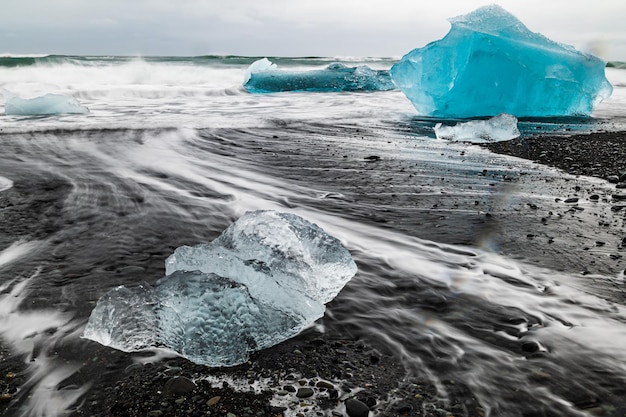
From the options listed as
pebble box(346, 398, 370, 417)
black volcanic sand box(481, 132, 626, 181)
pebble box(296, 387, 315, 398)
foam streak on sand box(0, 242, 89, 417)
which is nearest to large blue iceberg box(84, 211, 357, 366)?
foam streak on sand box(0, 242, 89, 417)

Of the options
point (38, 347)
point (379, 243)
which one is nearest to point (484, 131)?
point (379, 243)

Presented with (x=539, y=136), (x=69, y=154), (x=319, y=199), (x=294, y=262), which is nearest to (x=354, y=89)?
(x=539, y=136)

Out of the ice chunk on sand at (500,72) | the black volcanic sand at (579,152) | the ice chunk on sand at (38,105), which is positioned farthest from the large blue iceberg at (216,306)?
the ice chunk on sand at (38,105)

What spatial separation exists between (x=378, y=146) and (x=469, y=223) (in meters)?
3.56

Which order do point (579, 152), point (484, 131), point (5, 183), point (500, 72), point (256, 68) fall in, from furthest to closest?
1. point (256, 68)
2. point (500, 72)
3. point (484, 131)
4. point (579, 152)
5. point (5, 183)

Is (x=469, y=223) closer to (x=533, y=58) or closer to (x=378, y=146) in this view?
(x=378, y=146)

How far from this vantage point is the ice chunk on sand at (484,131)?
7.79 m

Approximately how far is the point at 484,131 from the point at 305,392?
6.96m

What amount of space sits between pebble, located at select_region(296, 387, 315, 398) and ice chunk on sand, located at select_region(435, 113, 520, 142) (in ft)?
22.1

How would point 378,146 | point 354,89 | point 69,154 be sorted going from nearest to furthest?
point 69,154
point 378,146
point 354,89

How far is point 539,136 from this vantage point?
7.91m

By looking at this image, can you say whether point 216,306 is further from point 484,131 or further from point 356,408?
point 484,131

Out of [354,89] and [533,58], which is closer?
[533,58]

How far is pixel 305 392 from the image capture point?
6.01ft
